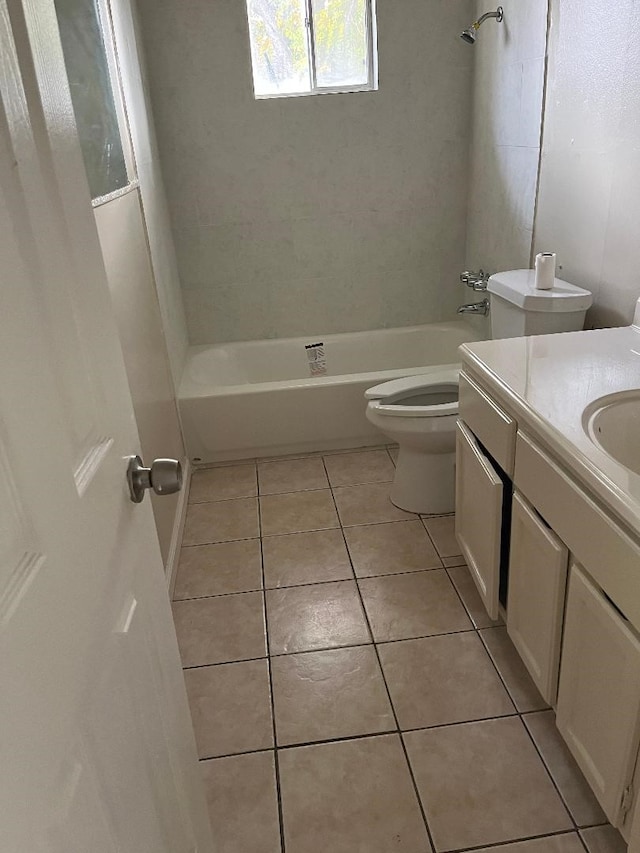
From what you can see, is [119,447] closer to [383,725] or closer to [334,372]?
[383,725]

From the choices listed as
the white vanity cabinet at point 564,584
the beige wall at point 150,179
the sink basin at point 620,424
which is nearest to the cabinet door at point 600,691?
the white vanity cabinet at point 564,584

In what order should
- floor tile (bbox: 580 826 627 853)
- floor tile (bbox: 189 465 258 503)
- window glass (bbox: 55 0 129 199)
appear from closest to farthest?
floor tile (bbox: 580 826 627 853) → window glass (bbox: 55 0 129 199) → floor tile (bbox: 189 465 258 503)

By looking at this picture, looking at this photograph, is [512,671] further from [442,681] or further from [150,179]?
[150,179]

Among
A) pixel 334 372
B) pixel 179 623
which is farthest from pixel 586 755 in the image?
pixel 334 372

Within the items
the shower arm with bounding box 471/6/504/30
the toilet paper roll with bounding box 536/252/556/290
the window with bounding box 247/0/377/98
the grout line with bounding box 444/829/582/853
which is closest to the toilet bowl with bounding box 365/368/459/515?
the toilet paper roll with bounding box 536/252/556/290

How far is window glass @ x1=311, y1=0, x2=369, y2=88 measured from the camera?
10.1 ft

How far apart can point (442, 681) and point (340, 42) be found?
290 centimetres

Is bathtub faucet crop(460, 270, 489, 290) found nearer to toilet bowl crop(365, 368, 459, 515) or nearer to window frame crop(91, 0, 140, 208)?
toilet bowl crop(365, 368, 459, 515)

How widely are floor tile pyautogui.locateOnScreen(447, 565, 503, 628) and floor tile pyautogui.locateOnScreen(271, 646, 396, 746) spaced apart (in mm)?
355

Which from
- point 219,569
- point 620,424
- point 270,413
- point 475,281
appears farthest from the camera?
point 270,413

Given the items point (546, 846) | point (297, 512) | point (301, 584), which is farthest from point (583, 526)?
point (297, 512)

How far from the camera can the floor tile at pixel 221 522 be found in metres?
2.53

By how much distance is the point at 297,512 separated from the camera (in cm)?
265

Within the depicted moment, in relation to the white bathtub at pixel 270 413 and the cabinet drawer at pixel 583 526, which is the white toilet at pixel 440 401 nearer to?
the white bathtub at pixel 270 413
